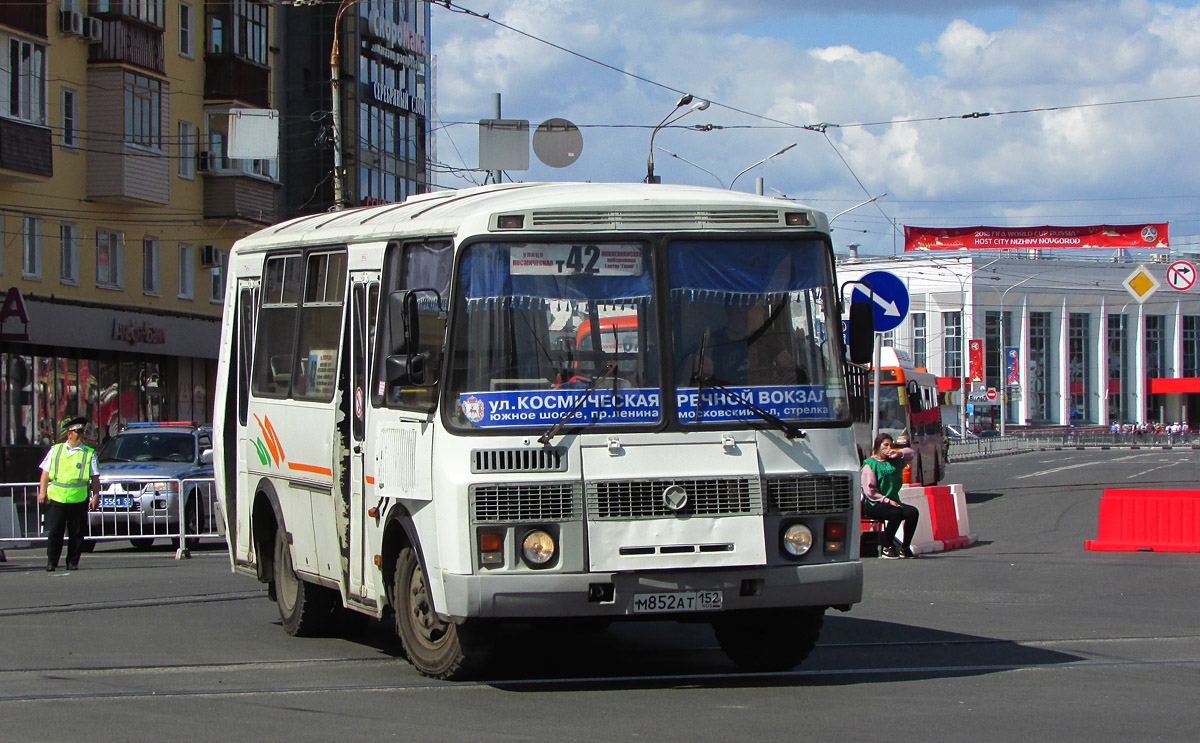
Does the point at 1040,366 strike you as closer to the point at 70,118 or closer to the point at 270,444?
the point at 70,118

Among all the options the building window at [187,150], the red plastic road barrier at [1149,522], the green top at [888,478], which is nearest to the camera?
the green top at [888,478]

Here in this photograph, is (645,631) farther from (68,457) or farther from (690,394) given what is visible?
(68,457)

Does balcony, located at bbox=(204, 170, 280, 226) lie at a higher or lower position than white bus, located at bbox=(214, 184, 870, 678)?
higher

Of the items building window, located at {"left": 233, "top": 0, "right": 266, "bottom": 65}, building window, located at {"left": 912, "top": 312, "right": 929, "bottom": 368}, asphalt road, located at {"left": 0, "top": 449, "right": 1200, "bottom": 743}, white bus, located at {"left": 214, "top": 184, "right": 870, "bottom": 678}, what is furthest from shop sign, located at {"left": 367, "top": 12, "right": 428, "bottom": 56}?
white bus, located at {"left": 214, "top": 184, "right": 870, "bottom": 678}

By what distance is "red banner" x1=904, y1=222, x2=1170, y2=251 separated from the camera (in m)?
86.1

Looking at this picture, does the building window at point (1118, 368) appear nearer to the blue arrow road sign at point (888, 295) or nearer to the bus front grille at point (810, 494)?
the blue arrow road sign at point (888, 295)

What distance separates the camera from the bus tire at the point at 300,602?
38.8 ft

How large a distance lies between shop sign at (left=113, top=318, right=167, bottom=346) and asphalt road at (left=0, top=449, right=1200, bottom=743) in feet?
78.9

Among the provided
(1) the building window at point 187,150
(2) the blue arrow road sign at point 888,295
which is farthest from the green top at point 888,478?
(1) the building window at point 187,150

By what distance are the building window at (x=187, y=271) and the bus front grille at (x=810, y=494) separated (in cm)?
3614

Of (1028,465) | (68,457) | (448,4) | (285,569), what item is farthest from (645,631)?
(1028,465)

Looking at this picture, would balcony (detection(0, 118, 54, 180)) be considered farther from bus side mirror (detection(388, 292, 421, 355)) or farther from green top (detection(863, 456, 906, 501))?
bus side mirror (detection(388, 292, 421, 355))

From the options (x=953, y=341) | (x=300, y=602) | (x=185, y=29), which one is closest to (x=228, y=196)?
(x=185, y=29)

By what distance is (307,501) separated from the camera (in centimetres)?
1138
